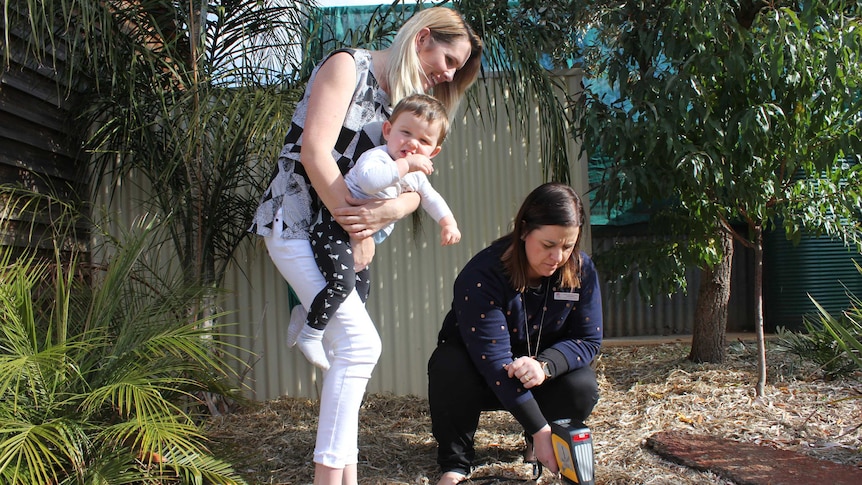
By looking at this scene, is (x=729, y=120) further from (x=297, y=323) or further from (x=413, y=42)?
(x=297, y=323)

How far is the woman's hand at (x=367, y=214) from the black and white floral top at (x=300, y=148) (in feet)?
0.42

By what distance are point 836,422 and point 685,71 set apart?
5.21 ft

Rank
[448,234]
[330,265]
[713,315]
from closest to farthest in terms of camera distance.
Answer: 1. [330,265]
2. [448,234]
3. [713,315]

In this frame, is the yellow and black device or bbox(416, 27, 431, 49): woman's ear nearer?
the yellow and black device

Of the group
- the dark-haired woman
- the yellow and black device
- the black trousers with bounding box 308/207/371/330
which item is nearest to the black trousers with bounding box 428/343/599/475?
the dark-haired woman

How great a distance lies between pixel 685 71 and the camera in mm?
3094

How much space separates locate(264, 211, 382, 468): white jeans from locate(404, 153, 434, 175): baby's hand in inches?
14.4

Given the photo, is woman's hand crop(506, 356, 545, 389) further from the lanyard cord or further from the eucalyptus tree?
the eucalyptus tree

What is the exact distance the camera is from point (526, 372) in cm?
230

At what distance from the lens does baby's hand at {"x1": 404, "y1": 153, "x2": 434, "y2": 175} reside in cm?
207

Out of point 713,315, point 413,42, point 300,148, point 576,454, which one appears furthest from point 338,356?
point 713,315

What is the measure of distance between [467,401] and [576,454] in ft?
1.93

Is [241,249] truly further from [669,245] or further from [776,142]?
[776,142]

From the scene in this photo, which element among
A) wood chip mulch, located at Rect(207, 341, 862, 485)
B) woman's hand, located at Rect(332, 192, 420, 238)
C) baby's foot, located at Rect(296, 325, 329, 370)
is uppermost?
woman's hand, located at Rect(332, 192, 420, 238)
